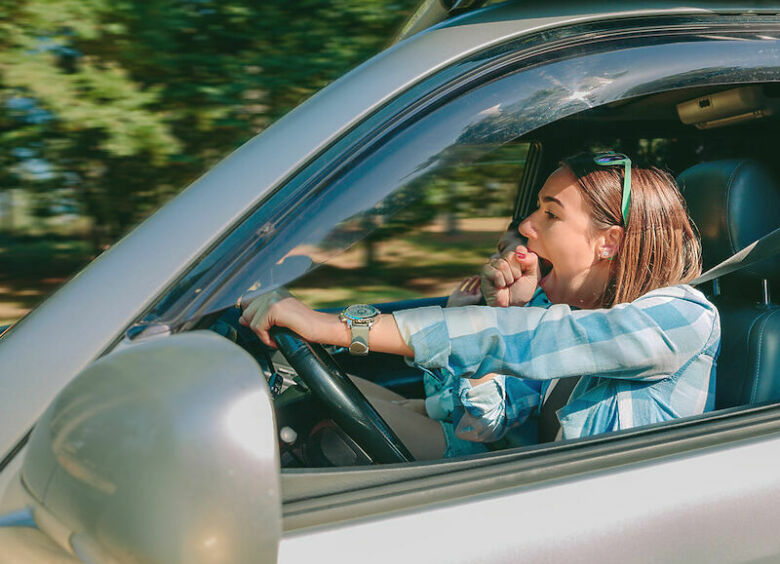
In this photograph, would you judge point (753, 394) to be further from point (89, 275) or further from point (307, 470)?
point (89, 275)

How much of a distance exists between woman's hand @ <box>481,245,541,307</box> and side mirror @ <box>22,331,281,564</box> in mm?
1007

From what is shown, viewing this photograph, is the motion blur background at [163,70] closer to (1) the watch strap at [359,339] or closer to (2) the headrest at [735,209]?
(2) the headrest at [735,209]

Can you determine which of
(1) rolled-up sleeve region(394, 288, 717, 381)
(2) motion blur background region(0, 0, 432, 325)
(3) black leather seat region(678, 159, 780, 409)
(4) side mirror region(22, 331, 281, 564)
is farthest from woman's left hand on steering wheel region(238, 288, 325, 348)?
(2) motion blur background region(0, 0, 432, 325)

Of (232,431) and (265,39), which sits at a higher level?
(265,39)

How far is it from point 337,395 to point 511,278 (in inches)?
23.0

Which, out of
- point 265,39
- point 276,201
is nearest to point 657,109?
point 276,201

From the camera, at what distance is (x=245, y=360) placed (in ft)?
2.64

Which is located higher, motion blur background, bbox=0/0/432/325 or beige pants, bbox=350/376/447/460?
motion blur background, bbox=0/0/432/325

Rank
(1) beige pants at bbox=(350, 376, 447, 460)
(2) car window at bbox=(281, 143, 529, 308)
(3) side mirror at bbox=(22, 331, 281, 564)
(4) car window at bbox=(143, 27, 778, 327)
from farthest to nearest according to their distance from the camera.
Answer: (1) beige pants at bbox=(350, 376, 447, 460)
(2) car window at bbox=(281, 143, 529, 308)
(4) car window at bbox=(143, 27, 778, 327)
(3) side mirror at bbox=(22, 331, 281, 564)

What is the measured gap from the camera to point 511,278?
1.75m

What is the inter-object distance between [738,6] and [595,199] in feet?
1.37

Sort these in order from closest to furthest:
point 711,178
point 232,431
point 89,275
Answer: point 232,431
point 89,275
point 711,178

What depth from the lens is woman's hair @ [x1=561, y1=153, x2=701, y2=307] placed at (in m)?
1.50

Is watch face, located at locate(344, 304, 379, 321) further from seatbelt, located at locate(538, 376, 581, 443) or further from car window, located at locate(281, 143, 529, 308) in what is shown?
seatbelt, located at locate(538, 376, 581, 443)
